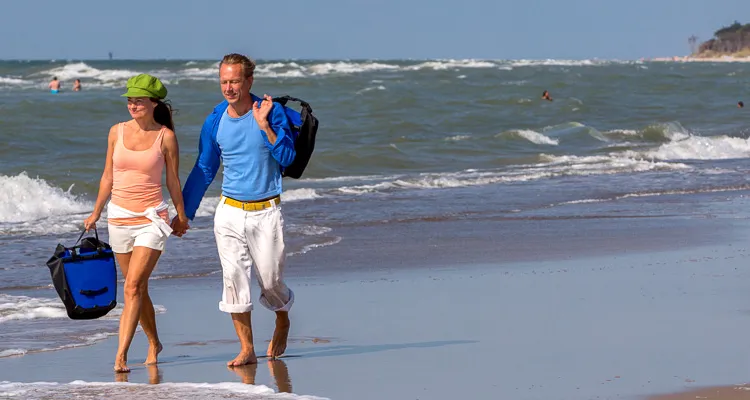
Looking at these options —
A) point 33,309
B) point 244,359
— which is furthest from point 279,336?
point 33,309

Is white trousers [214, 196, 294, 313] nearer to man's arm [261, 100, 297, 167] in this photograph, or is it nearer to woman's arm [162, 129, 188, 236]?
woman's arm [162, 129, 188, 236]

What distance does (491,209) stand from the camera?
Result: 1411cm

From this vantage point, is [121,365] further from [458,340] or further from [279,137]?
[458,340]

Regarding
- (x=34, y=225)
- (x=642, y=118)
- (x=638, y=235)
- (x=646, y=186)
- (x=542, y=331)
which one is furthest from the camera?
(x=642, y=118)

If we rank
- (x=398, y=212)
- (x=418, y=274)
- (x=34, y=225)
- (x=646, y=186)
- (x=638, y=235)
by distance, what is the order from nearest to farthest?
(x=418, y=274) → (x=638, y=235) → (x=34, y=225) → (x=398, y=212) → (x=646, y=186)

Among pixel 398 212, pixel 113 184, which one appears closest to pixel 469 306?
pixel 113 184

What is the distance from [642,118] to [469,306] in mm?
28859

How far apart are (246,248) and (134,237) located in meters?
0.54

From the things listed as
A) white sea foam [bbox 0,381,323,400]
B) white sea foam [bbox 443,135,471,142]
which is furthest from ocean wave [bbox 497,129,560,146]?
white sea foam [bbox 0,381,323,400]

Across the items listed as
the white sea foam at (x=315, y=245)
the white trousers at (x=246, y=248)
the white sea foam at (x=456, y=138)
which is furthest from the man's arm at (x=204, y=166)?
the white sea foam at (x=456, y=138)

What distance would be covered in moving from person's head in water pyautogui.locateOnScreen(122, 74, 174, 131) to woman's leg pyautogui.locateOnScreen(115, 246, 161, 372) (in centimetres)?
65

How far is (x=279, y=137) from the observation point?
5684mm

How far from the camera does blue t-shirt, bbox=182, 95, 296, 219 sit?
5.75 metres

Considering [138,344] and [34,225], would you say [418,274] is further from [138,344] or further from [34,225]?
[34,225]
